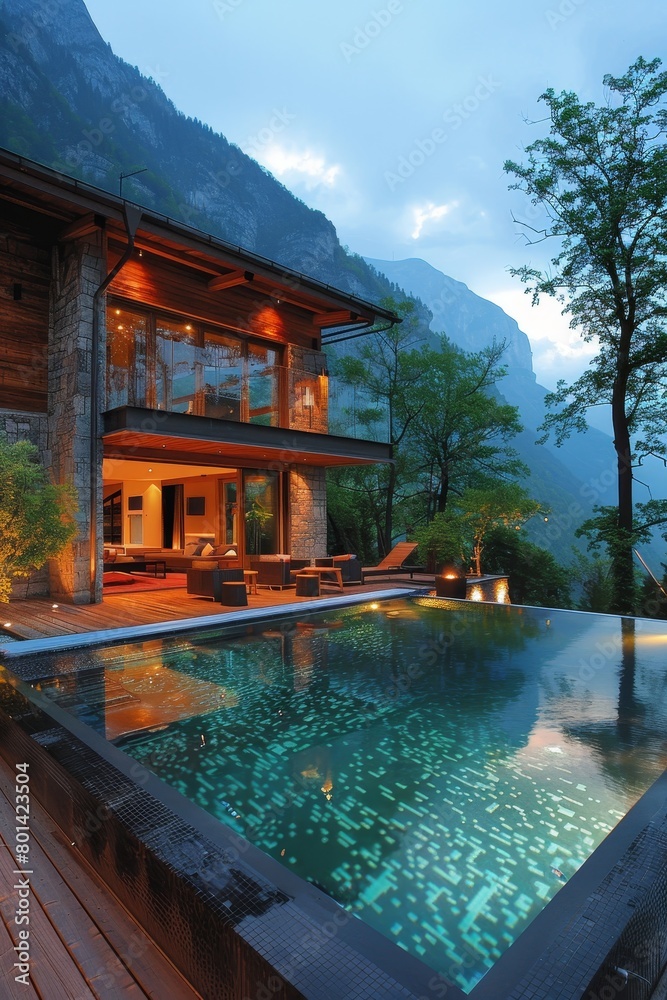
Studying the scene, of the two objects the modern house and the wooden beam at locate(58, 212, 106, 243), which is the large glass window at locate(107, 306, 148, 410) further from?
the wooden beam at locate(58, 212, 106, 243)

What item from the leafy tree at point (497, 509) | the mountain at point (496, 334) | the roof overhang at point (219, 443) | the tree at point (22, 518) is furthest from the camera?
the mountain at point (496, 334)

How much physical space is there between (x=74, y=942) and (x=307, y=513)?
1131cm

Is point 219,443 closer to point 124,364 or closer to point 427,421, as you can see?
point 124,364

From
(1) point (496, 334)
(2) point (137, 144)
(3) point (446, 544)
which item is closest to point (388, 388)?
(3) point (446, 544)

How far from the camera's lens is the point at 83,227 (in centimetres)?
890

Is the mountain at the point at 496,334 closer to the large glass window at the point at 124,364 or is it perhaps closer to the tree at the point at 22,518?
the large glass window at the point at 124,364

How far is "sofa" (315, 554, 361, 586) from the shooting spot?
1170cm

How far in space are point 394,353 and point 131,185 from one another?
28.9m

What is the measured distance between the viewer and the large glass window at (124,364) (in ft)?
30.6

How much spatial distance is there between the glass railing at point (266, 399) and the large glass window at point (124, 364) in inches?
0.6

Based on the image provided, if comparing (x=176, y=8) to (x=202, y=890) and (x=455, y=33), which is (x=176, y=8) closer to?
(x=455, y=33)

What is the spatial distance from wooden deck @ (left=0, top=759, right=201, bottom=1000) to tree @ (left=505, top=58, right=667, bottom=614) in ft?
47.0

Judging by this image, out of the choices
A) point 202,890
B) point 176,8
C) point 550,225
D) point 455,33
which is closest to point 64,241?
point 202,890
